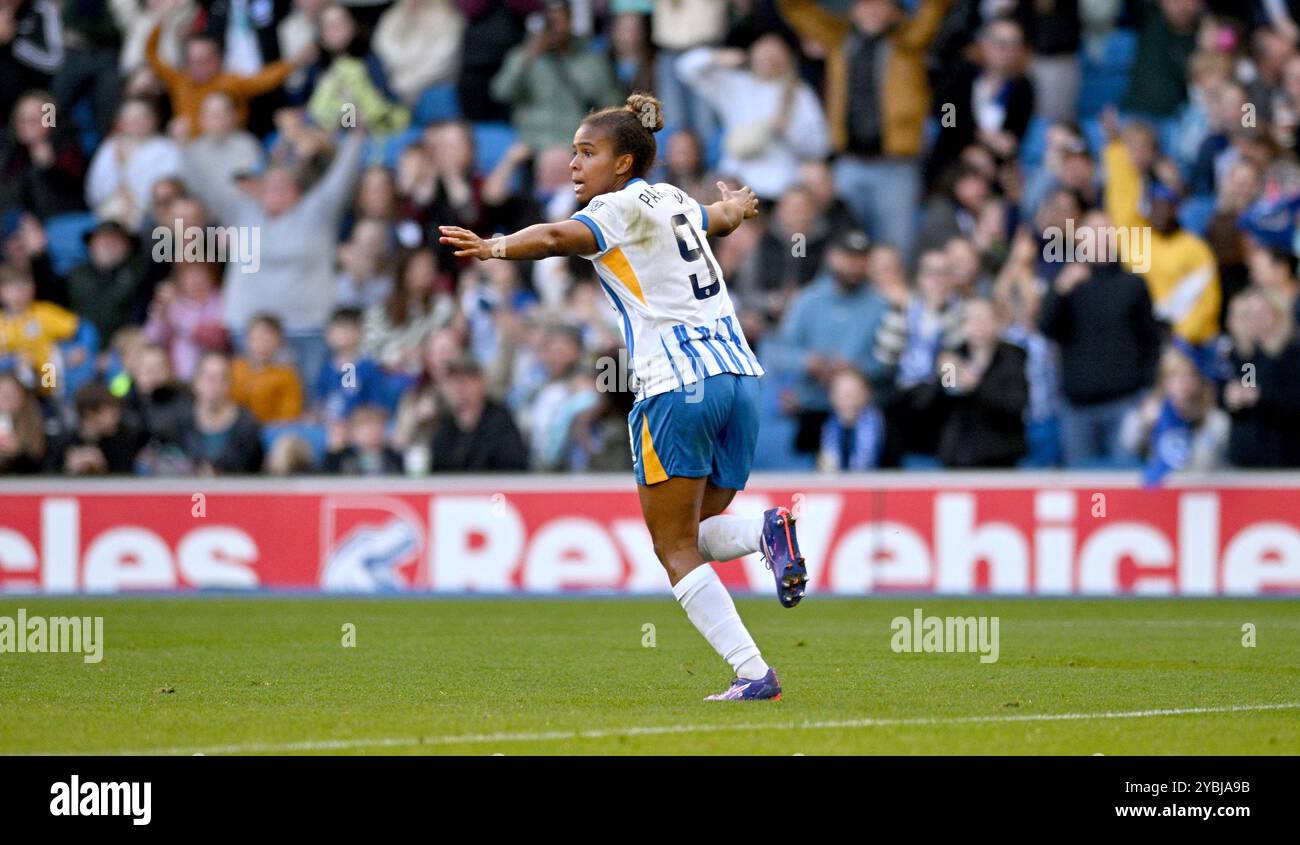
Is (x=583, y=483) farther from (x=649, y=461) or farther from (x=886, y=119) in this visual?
(x=649, y=461)

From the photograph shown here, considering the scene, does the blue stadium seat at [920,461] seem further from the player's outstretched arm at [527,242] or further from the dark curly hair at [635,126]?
the player's outstretched arm at [527,242]

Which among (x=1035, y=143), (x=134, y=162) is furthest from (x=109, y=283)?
(x=1035, y=143)

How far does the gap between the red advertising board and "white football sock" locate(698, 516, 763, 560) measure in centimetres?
727

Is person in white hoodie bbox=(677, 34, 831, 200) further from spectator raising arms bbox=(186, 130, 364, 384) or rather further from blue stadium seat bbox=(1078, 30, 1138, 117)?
spectator raising arms bbox=(186, 130, 364, 384)

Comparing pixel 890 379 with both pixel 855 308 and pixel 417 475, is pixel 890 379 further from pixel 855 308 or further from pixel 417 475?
pixel 417 475

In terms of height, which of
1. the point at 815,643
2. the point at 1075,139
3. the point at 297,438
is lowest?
the point at 815,643

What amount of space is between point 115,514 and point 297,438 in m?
1.61

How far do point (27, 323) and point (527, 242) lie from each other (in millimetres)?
12000

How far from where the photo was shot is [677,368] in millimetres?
8180

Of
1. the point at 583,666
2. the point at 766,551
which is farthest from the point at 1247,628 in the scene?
the point at 766,551

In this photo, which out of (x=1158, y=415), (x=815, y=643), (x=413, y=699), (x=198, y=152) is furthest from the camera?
(x=198, y=152)

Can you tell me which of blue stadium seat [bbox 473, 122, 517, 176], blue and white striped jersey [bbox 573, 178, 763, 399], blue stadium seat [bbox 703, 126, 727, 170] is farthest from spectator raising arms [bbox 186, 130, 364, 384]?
blue and white striped jersey [bbox 573, 178, 763, 399]

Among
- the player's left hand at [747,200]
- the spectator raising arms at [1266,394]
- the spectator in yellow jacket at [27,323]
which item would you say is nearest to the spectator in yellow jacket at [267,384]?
the spectator in yellow jacket at [27,323]

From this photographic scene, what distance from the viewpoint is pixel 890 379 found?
16406 millimetres
